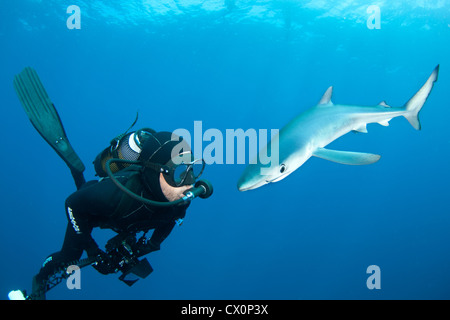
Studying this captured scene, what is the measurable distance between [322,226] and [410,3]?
24.0 m

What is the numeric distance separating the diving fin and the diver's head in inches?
72.9

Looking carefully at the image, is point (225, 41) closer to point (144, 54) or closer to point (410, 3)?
point (144, 54)

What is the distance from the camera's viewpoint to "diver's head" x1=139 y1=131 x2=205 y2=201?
2.87m

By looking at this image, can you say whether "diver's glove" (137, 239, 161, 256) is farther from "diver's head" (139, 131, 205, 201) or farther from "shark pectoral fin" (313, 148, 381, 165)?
"shark pectoral fin" (313, 148, 381, 165)

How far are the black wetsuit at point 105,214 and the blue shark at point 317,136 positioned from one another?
4.10 feet

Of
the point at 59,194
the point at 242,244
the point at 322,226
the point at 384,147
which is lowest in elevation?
the point at 242,244

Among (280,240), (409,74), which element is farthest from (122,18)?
(409,74)

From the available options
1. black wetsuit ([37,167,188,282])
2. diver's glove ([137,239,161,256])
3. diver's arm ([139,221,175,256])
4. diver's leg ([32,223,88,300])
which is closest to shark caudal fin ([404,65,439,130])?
black wetsuit ([37,167,188,282])

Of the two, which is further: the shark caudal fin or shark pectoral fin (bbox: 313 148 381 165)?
the shark caudal fin

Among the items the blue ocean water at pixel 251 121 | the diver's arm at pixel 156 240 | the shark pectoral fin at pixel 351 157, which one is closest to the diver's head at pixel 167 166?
the diver's arm at pixel 156 240

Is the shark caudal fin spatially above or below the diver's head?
above

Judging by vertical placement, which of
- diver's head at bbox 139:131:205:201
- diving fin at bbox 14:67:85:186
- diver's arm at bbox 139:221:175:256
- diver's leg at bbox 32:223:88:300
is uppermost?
diving fin at bbox 14:67:85:186

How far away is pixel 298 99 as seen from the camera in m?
51.8

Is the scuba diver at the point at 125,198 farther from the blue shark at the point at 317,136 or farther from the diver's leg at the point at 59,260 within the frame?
the blue shark at the point at 317,136
